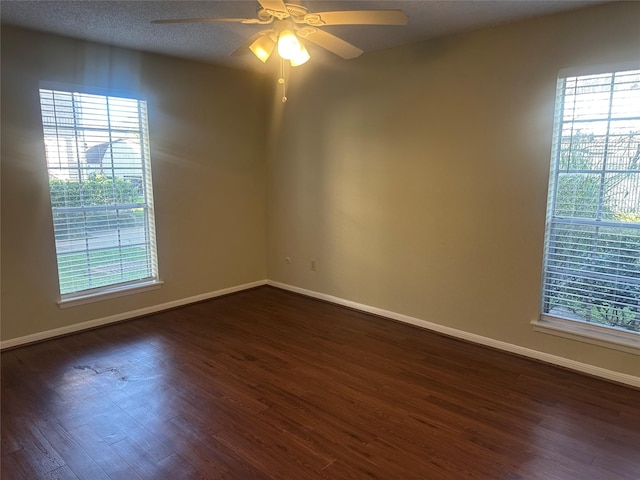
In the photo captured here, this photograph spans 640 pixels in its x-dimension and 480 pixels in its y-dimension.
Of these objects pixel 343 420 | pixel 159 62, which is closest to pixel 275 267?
pixel 159 62

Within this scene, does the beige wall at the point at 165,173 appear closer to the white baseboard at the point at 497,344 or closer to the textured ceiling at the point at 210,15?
the textured ceiling at the point at 210,15

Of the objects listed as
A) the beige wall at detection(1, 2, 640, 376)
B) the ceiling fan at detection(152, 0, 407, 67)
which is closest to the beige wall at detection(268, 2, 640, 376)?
the beige wall at detection(1, 2, 640, 376)

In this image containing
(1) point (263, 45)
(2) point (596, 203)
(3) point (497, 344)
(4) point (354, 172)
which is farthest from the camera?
(4) point (354, 172)

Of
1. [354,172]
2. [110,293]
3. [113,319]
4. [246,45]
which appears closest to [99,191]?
[110,293]

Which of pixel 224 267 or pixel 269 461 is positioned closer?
pixel 269 461

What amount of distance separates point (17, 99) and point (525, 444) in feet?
13.4

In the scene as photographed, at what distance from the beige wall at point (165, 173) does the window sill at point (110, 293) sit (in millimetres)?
49

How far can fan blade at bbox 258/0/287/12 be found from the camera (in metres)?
1.99

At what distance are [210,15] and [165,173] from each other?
5.60ft

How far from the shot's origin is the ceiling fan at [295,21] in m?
2.09

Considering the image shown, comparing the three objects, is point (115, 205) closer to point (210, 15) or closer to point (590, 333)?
point (210, 15)

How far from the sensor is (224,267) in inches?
188

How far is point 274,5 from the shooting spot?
79.8 inches

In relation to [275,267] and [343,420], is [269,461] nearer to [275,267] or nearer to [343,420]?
[343,420]
